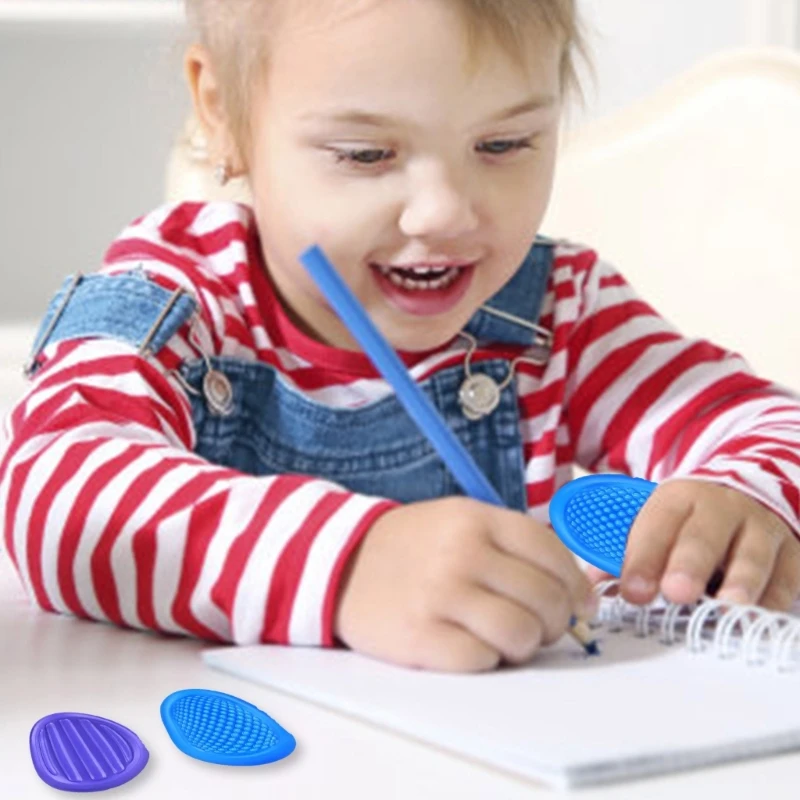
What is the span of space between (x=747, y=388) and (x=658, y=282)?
356mm

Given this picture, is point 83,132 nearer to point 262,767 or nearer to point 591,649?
point 591,649

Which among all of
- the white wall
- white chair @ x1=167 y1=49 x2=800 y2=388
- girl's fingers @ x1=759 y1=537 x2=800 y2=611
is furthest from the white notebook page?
the white wall

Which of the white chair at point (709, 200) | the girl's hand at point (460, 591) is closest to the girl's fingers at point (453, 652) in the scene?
the girl's hand at point (460, 591)

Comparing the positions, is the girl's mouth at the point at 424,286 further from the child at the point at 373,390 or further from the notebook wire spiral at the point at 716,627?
the notebook wire spiral at the point at 716,627

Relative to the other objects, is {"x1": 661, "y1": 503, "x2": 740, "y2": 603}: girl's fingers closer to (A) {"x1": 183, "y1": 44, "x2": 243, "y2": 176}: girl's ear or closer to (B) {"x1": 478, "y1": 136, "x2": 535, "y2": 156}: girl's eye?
(B) {"x1": 478, "y1": 136, "x2": 535, "y2": 156}: girl's eye

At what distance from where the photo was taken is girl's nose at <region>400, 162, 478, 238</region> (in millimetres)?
900

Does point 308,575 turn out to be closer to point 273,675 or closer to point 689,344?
point 273,675

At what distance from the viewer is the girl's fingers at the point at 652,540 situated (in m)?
0.72

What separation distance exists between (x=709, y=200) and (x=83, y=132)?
1.07 metres

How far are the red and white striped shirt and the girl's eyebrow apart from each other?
0.40 ft

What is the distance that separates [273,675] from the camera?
2.02 ft

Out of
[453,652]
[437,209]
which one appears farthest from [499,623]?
[437,209]

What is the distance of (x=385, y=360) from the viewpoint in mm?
638

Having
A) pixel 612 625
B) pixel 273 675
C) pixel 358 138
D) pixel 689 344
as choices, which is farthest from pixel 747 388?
pixel 273 675
